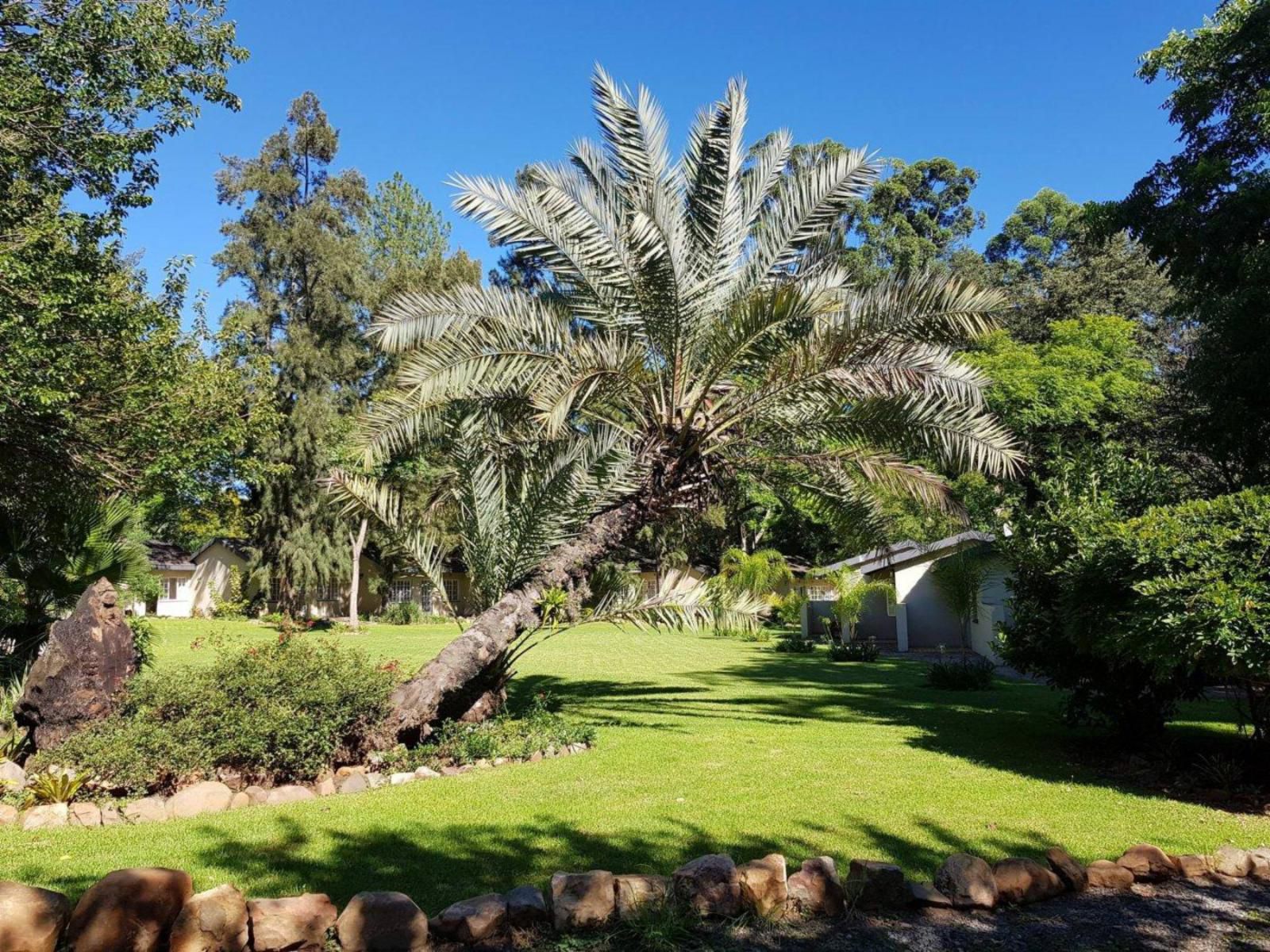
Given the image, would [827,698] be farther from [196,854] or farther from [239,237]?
[239,237]

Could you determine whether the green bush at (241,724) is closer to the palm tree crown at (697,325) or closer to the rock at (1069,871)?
the palm tree crown at (697,325)

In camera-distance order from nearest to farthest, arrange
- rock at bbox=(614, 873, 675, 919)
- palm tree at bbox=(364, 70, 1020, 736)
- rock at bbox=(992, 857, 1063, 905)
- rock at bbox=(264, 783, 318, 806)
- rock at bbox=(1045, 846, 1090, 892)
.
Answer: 1. rock at bbox=(614, 873, 675, 919)
2. rock at bbox=(992, 857, 1063, 905)
3. rock at bbox=(1045, 846, 1090, 892)
4. rock at bbox=(264, 783, 318, 806)
5. palm tree at bbox=(364, 70, 1020, 736)

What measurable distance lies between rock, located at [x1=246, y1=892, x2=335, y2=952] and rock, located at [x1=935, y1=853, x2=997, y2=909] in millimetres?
3050

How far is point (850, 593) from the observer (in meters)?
22.5

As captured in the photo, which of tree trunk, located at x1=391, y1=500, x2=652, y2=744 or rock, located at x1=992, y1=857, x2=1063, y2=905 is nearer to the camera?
rock, located at x1=992, y1=857, x2=1063, y2=905

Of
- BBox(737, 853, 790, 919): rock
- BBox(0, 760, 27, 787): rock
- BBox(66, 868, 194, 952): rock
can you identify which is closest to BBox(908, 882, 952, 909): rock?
BBox(737, 853, 790, 919): rock

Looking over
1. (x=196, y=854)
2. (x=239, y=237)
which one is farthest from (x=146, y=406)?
(x=239, y=237)

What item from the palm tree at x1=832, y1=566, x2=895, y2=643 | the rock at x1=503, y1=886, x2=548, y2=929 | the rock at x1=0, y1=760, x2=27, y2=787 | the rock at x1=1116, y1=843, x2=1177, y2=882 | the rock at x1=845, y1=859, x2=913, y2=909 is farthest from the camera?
the palm tree at x1=832, y1=566, x2=895, y2=643

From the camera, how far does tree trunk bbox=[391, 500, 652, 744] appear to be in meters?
8.17

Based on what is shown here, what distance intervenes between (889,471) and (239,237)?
1239 inches

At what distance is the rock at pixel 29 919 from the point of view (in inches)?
130

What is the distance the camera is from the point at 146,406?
39.0ft

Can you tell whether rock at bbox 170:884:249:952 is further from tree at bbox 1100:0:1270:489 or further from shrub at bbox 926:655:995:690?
shrub at bbox 926:655:995:690

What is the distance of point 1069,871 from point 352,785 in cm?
538
